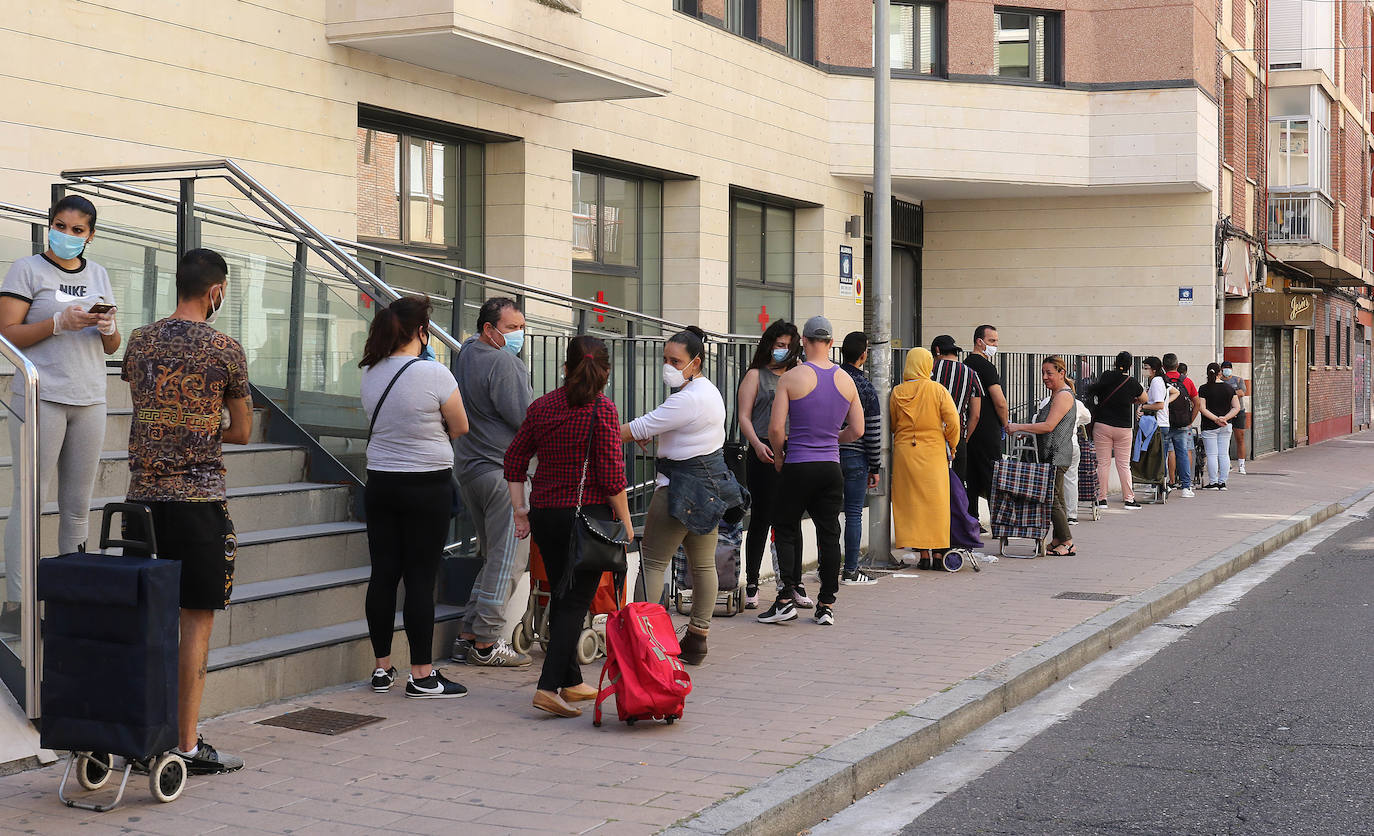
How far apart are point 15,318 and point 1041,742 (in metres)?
4.92

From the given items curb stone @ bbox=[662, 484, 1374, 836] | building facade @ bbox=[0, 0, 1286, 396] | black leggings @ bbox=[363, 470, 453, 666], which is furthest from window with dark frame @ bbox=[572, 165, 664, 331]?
black leggings @ bbox=[363, 470, 453, 666]

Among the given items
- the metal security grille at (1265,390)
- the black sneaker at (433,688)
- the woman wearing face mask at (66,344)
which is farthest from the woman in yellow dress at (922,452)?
the metal security grille at (1265,390)

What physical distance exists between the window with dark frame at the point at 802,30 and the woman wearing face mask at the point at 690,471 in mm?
13726

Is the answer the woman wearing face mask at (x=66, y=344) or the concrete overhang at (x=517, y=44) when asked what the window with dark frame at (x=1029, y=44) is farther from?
the woman wearing face mask at (x=66, y=344)

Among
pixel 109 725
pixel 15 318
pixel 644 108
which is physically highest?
pixel 644 108

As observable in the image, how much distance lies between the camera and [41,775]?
18.2 ft

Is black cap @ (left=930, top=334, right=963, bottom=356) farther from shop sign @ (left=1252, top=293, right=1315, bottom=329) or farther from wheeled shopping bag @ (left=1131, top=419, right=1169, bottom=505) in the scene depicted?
shop sign @ (left=1252, top=293, right=1315, bottom=329)

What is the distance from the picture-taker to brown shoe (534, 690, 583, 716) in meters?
6.57

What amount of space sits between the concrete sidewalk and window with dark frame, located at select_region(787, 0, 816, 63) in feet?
39.6

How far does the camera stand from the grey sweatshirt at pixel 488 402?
7.71 m

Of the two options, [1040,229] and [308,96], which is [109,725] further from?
[1040,229]

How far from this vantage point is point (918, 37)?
74.7 feet

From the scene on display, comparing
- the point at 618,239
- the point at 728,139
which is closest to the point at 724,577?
the point at 618,239

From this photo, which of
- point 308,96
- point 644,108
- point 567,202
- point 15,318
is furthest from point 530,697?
point 644,108
